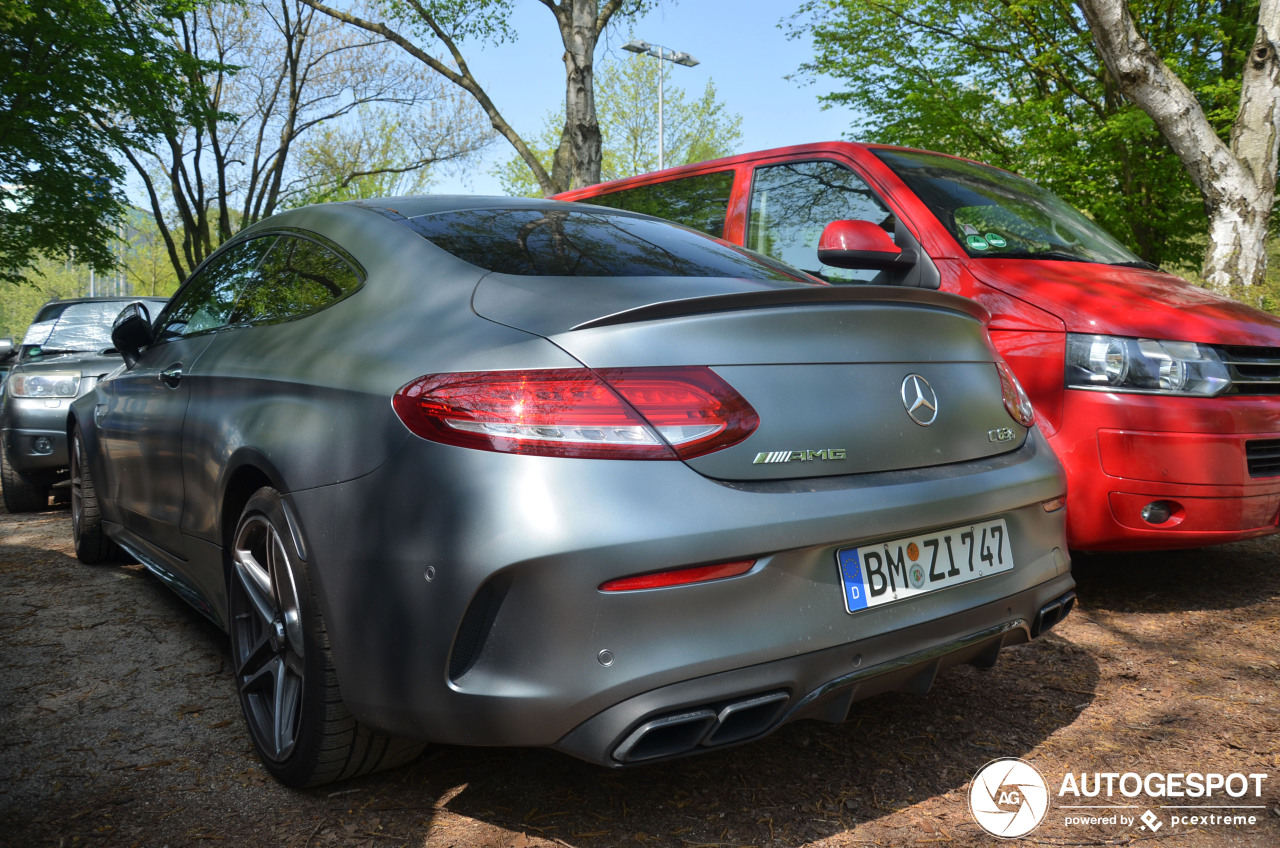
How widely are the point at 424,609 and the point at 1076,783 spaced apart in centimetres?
171

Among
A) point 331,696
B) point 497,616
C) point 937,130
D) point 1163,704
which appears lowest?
point 1163,704

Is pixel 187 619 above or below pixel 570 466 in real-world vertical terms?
below

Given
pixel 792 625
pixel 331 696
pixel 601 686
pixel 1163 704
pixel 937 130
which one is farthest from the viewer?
pixel 937 130

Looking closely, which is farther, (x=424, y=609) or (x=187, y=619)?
(x=187, y=619)

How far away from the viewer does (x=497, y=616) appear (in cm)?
186

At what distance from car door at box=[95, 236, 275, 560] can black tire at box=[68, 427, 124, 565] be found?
2.24 feet

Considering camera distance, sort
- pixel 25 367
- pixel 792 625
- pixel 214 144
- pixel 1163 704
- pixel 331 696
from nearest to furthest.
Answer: pixel 792 625
pixel 331 696
pixel 1163 704
pixel 25 367
pixel 214 144

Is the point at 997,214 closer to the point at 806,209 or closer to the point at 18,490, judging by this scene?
the point at 806,209

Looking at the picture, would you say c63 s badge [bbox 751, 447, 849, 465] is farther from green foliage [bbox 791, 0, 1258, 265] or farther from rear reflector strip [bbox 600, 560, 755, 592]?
green foliage [bbox 791, 0, 1258, 265]

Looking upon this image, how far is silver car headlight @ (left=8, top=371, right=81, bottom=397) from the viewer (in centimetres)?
689

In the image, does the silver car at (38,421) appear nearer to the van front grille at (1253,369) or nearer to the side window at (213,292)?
the side window at (213,292)

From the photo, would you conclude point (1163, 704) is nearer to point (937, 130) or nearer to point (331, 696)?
point (331, 696)

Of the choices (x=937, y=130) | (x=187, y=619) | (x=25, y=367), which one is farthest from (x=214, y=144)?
(x=187, y=619)

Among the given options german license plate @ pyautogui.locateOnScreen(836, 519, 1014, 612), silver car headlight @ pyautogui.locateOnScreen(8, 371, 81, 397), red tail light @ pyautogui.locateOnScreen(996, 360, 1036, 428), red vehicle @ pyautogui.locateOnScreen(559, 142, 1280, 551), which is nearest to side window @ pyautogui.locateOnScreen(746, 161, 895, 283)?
red vehicle @ pyautogui.locateOnScreen(559, 142, 1280, 551)
